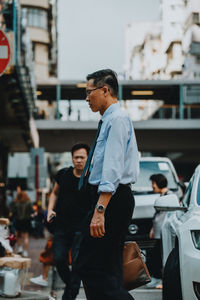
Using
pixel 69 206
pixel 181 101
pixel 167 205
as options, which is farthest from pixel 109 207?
pixel 181 101

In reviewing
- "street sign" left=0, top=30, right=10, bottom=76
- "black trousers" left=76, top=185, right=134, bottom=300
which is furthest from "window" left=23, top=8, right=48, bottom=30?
"black trousers" left=76, top=185, right=134, bottom=300

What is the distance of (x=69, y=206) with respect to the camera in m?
6.63

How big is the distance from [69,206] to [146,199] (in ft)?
15.2

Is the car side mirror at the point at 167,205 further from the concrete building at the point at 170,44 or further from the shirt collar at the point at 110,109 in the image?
the concrete building at the point at 170,44

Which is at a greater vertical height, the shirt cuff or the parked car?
the shirt cuff

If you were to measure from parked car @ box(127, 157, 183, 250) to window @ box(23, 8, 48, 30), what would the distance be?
42.5 m

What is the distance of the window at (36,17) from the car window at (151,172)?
4247 centimetres

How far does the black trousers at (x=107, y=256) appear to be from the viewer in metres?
3.70

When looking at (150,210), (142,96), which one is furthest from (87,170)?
(142,96)

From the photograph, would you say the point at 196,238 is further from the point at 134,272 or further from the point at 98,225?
the point at 98,225

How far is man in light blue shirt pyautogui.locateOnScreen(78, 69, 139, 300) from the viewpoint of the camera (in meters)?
3.67

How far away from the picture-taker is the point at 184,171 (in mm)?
58531

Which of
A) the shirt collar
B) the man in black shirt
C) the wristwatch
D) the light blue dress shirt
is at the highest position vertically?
the shirt collar

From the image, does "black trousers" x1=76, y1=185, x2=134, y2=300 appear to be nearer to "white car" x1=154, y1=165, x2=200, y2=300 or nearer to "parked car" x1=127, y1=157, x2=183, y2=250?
"white car" x1=154, y1=165, x2=200, y2=300
